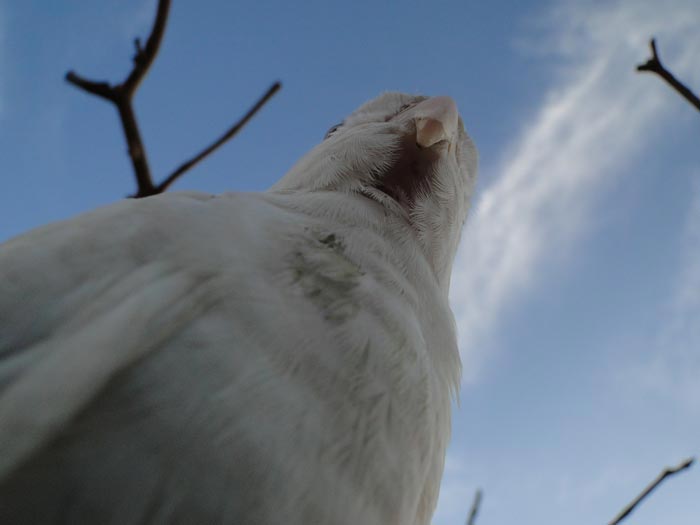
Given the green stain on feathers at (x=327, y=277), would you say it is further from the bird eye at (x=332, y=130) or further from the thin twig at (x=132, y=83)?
the bird eye at (x=332, y=130)

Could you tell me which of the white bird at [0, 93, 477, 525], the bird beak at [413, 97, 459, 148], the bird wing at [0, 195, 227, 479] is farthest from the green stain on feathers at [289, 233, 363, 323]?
the bird beak at [413, 97, 459, 148]

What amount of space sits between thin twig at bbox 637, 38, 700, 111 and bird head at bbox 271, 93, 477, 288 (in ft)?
2.55

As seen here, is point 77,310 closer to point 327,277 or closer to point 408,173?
point 327,277

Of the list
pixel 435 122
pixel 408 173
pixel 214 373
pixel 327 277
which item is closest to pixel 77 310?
pixel 214 373

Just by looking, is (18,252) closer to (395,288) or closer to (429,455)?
(395,288)

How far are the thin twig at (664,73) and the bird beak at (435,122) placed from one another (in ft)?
2.48

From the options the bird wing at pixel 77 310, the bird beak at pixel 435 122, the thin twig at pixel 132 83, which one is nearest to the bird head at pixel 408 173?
the bird beak at pixel 435 122

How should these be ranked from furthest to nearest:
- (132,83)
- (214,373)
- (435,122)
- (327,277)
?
(435,122) → (132,83) → (327,277) → (214,373)

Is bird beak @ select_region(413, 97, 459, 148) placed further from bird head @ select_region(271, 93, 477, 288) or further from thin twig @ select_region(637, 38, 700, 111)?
thin twig @ select_region(637, 38, 700, 111)

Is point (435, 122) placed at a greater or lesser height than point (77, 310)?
greater

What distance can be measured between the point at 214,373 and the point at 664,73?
1.47 meters

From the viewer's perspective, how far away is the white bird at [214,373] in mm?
1227

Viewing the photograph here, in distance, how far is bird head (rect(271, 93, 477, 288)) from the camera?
236cm

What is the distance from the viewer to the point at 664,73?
73.3 inches
